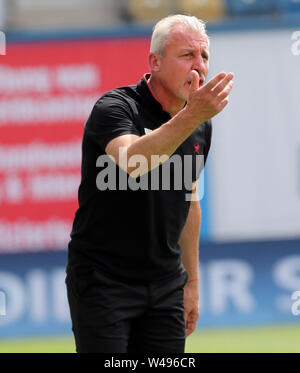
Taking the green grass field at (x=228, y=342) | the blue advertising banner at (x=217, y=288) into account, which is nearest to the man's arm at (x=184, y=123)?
the green grass field at (x=228, y=342)

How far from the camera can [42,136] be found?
7.21 metres

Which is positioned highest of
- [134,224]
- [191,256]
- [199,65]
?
[199,65]

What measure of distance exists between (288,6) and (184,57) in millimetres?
4366

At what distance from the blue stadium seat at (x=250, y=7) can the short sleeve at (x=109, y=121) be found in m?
4.38

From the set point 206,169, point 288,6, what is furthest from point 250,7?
point 206,169

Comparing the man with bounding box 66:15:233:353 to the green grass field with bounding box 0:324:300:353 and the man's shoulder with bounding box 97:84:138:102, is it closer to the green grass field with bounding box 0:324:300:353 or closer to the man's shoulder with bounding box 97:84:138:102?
the man's shoulder with bounding box 97:84:138:102

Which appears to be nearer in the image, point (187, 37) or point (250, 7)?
point (187, 37)

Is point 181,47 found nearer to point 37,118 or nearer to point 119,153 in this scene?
point 119,153

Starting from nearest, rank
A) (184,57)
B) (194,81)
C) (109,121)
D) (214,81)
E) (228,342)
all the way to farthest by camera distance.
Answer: (214,81)
(194,81)
(109,121)
(184,57)
(228,342)

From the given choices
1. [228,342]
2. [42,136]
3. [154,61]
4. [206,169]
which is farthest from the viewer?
[206,169]

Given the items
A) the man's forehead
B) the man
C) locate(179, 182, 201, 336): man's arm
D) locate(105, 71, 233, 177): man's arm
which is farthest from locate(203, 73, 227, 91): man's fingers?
locate(179, 182, 201, 336): man's arm

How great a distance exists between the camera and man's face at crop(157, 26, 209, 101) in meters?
3.56

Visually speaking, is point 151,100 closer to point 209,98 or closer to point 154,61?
point 154,61

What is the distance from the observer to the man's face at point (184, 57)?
3562 millimetres
